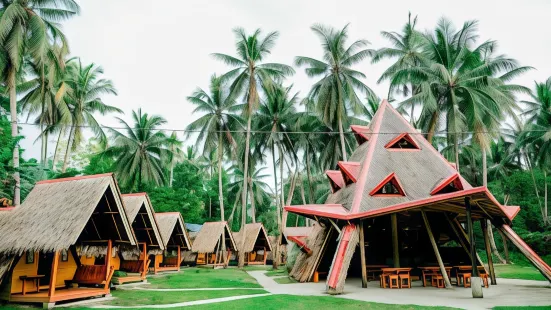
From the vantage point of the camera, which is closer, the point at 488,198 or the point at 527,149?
the point at 488,198

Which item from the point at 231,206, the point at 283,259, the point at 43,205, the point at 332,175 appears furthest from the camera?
the point at 231,206

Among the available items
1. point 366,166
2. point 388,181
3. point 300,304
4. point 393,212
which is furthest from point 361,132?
point 300,304

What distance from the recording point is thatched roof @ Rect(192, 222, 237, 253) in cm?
3559

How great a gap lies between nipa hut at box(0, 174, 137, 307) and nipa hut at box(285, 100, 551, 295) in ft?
26.2

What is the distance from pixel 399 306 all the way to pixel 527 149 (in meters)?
34.2

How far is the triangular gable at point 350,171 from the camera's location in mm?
20672

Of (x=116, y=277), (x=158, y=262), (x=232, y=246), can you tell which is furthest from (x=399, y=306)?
(x=232, y=246)

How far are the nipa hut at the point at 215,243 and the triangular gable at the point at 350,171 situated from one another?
1690 centimetres

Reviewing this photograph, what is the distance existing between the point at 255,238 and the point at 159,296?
954 inches

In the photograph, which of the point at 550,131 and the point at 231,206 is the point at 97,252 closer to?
the point at 550,131

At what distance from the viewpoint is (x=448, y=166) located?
20.4m

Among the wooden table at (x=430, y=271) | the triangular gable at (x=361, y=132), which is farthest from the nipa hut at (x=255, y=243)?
the wooden table at (x=430, y=271)

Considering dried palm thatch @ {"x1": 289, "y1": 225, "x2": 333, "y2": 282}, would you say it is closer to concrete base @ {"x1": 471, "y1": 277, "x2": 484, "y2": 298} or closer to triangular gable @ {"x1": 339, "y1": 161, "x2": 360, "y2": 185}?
triangular gable @ {"x1": 339, "y1": 161, "x2": 360, "y2": 185}

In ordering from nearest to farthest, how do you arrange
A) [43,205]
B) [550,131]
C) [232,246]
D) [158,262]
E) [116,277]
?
[43,205] → [116,277] → [158,262] → [550,131] → [232,246]
